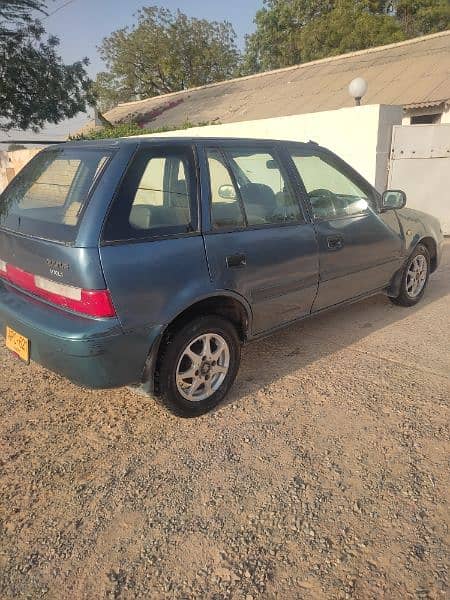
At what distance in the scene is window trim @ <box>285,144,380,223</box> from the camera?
11.1 ft

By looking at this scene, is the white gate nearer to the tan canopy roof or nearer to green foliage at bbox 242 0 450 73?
the tan canopy roof

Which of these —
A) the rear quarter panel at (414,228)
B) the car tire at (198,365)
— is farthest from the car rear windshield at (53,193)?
the rear quarter panel at (414,228)

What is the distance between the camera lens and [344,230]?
3602mm

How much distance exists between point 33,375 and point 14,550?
5.39 ft

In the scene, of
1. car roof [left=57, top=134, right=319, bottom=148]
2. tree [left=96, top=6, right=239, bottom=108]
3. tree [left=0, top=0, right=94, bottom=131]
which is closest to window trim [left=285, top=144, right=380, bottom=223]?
car roof [left=57, top=134, right=319, bottom=148]

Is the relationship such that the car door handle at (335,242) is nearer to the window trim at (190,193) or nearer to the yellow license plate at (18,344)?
the window trim at (190,193)

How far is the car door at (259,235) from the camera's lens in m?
2.79

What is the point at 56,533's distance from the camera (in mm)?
2018

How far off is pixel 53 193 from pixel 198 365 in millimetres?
1405

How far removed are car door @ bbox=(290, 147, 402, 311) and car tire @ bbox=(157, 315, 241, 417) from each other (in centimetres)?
99

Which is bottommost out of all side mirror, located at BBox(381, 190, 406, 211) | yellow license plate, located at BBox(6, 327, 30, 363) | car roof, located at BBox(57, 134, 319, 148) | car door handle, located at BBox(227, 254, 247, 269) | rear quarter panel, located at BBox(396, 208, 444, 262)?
yellow license plate, located at BBox(6, 327, 30, 363)

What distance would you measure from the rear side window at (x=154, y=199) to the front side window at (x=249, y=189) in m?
0.18

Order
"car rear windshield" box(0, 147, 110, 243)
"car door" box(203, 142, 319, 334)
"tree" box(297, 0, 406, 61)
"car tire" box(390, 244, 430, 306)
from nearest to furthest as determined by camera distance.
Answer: "car rear windshield" box(0, 147, 110, 243), "car door" box(203, 142, 319, 334), "car tire" box(390, 244, 430, 306), "tree" box(297, 0, 406, 61)

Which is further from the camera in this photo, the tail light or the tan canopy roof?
the tan canopy roof
